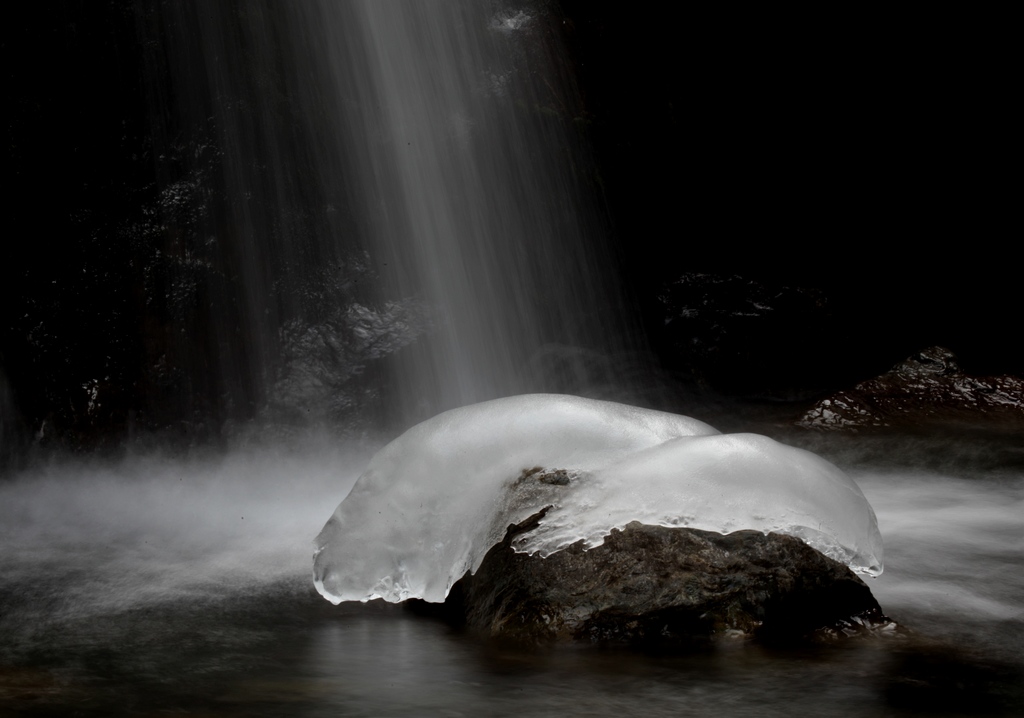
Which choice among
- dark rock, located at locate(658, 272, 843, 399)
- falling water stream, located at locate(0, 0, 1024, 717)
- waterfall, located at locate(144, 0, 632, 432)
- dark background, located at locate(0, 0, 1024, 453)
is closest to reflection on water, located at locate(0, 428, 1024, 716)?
falling water stream, located at locate(0, 0, 1024, 717)

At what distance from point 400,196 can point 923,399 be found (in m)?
4.54

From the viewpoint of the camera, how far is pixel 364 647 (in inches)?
105

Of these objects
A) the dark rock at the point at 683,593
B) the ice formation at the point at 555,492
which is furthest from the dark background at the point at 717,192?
the dark rock at the point at 683,593

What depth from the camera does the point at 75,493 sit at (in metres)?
5.79

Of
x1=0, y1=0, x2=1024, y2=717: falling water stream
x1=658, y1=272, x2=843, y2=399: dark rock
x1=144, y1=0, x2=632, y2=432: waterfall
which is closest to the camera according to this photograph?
x1=0, y1=0, x2=1024, y2=717: falling water stream

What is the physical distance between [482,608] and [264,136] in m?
5.18

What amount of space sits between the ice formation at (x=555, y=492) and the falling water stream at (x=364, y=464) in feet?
0.68

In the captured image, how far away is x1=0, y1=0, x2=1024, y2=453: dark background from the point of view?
6641 millimetres

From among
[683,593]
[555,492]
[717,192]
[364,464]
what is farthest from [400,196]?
[683,593]

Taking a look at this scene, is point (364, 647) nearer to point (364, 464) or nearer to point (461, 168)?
point (364, 464)

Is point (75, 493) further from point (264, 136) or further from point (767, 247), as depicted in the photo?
point (767, 247)

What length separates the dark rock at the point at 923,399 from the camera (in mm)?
7062

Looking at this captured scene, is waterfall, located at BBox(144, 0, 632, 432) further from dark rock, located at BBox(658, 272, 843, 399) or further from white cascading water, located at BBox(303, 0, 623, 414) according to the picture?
dark rock, located at BBox(658, 272, 843, 399)

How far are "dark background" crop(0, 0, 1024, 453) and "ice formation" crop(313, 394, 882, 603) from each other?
12.7 ft
